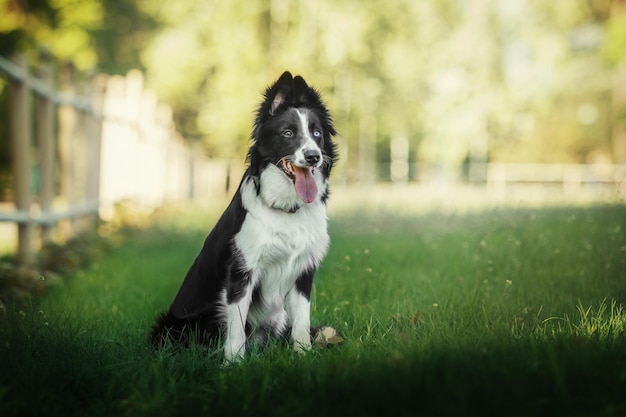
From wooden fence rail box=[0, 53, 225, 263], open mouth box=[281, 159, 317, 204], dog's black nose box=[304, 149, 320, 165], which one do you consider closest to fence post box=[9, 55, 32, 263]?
wooden fence rail box=[0, 53, 225, 263]

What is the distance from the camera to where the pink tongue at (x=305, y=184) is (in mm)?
4309

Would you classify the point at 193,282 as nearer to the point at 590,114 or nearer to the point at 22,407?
the point at 22,407

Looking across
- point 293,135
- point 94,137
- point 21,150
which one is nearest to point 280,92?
point 293,135

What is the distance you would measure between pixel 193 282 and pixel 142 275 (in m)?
3.55

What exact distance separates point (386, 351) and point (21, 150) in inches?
221

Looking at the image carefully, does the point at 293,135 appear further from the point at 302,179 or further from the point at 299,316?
the point at 299,316

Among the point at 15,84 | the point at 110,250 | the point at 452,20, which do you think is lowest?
the point at 110,250

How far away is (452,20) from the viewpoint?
37562 millimetres

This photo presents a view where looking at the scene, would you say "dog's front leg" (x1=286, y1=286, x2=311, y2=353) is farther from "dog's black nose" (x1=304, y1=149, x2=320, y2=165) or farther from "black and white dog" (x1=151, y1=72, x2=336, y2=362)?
"dog's black nose" (x1=304, y1=149, x2=320, y2=165)

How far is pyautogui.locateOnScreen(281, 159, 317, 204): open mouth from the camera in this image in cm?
431

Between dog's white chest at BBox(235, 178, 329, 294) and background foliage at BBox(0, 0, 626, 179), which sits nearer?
dog's white chest at BBox(235, 178, 329, 294)

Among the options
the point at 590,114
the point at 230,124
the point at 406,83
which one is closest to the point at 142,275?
the point at 230,124

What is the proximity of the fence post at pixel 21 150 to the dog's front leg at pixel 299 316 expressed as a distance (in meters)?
4.56

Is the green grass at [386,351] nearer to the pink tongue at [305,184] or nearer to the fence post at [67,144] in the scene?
the pink tongue at [305,184]
